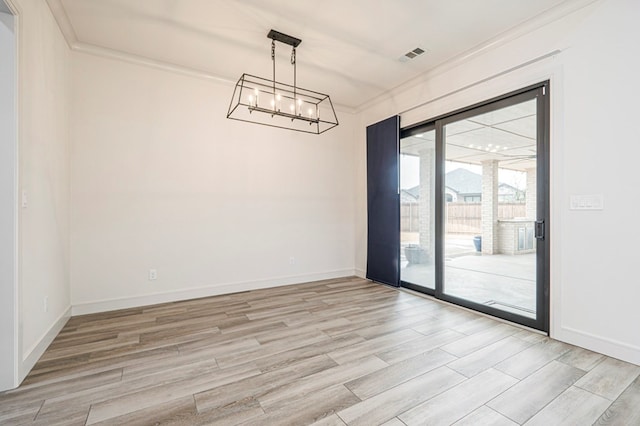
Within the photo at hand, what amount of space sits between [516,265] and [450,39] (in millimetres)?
2716

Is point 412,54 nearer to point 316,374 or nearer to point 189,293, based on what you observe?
point 316,374

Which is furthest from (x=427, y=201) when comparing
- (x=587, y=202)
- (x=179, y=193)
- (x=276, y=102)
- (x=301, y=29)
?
(x=179, y=193)

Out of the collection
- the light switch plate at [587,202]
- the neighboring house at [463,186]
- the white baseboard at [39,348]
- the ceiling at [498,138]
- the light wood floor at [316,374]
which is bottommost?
the light wood floor at [316,374]

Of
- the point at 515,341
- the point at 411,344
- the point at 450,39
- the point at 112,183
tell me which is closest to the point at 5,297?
the point at 112,183

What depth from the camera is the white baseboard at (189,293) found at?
3406 millimetres

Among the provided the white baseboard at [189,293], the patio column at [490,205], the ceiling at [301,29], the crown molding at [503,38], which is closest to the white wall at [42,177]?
the white baseboard at [189,293]

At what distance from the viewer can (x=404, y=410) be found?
1.73 m

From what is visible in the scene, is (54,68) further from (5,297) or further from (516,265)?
(516,265)

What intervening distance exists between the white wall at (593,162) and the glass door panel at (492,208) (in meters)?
0.29

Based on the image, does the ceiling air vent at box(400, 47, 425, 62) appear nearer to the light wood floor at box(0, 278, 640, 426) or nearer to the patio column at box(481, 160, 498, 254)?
the patio column at box(481, 160, 498, 254)

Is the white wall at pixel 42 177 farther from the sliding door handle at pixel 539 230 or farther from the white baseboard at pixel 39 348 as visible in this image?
the sliding door handle at pixel 539 230

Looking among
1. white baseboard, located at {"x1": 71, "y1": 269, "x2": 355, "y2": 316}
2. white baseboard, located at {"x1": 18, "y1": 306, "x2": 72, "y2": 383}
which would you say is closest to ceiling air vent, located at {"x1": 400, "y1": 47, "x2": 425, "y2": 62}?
white baseboard, located at {"x1": 71, "y1": 269, "x2": 355, "y2": 316}

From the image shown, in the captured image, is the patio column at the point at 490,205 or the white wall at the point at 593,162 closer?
the white wall at the point at 593,162

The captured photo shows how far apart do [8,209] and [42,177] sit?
0.72 meters
